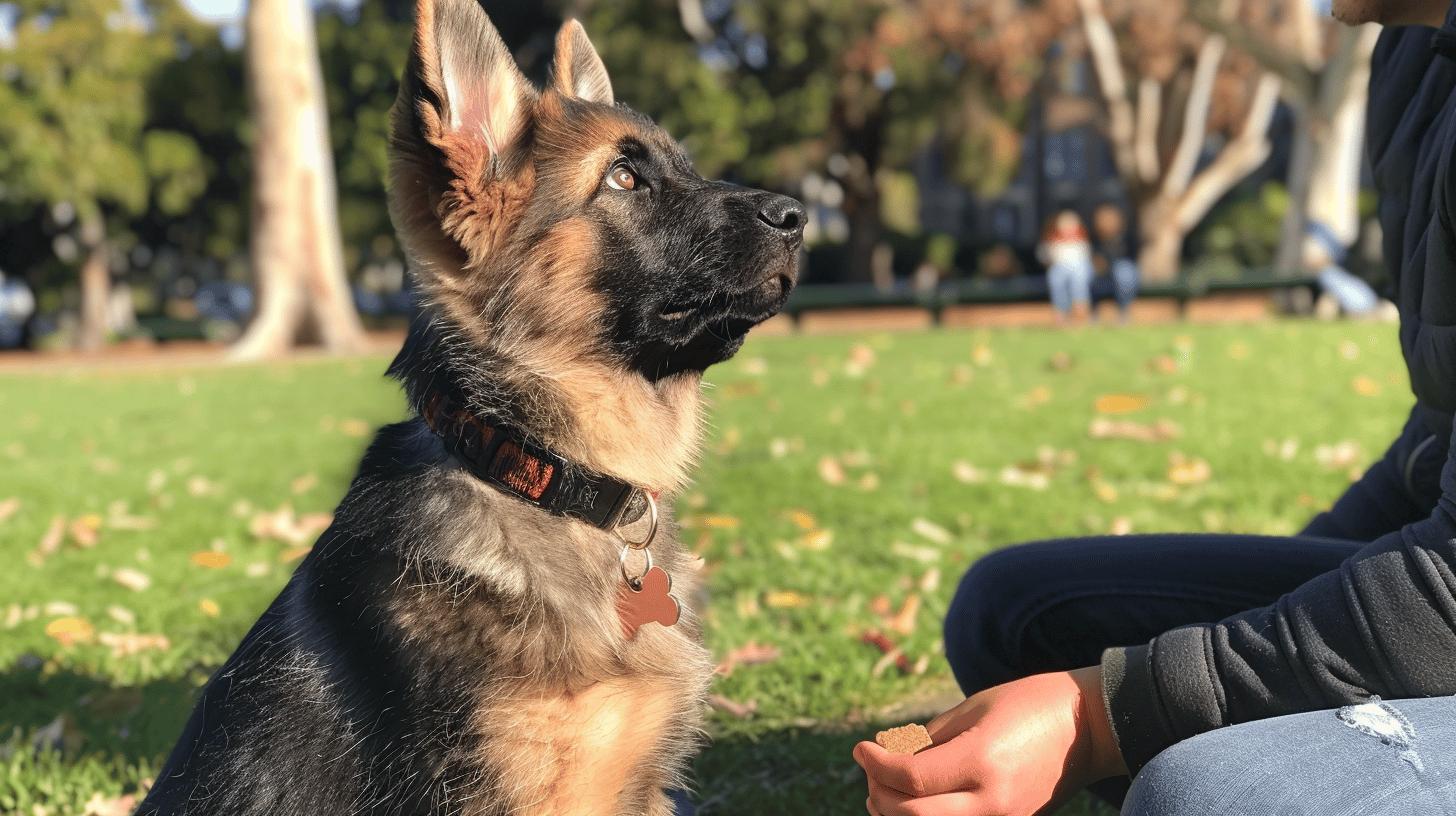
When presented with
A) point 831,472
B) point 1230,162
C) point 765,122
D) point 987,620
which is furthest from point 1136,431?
point 765,122

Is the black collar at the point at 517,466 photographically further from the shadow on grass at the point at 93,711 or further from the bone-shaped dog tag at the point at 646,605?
the shadow on grass at the point at 93,711

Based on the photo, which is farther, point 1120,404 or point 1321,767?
point 1120,404

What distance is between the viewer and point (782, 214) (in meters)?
2.83

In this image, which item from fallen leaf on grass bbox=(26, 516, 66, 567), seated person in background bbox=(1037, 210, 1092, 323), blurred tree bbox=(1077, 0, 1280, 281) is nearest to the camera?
fallen leaf on grass bbox=(26, 516, 66, 567)

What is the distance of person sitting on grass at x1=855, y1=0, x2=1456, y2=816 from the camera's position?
5.90ft

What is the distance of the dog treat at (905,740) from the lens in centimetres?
208

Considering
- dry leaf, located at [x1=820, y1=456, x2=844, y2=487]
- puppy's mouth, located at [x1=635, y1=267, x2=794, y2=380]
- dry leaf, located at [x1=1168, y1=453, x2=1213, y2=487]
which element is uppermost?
puppy's mouth, located at [x1=635, y1=267, x2=794, y2=380]

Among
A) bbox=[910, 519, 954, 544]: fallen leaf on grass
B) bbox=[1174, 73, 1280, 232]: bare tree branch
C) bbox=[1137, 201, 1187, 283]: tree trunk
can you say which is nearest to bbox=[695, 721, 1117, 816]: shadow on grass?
bbox=[910, 519, 954, 544]: fallen leaf on grass

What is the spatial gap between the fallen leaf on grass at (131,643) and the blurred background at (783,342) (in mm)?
24

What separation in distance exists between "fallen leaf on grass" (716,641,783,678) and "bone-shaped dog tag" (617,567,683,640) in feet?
6.30

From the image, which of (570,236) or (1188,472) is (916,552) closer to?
(1188,472)

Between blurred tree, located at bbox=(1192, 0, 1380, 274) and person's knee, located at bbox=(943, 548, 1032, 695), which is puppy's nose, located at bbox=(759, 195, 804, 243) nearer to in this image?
person's knee, located at bbox=(943, 548, 1032, 695)

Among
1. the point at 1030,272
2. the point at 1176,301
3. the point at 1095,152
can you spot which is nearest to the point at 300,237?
the point at 1176,301

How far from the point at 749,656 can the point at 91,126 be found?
103 feet
